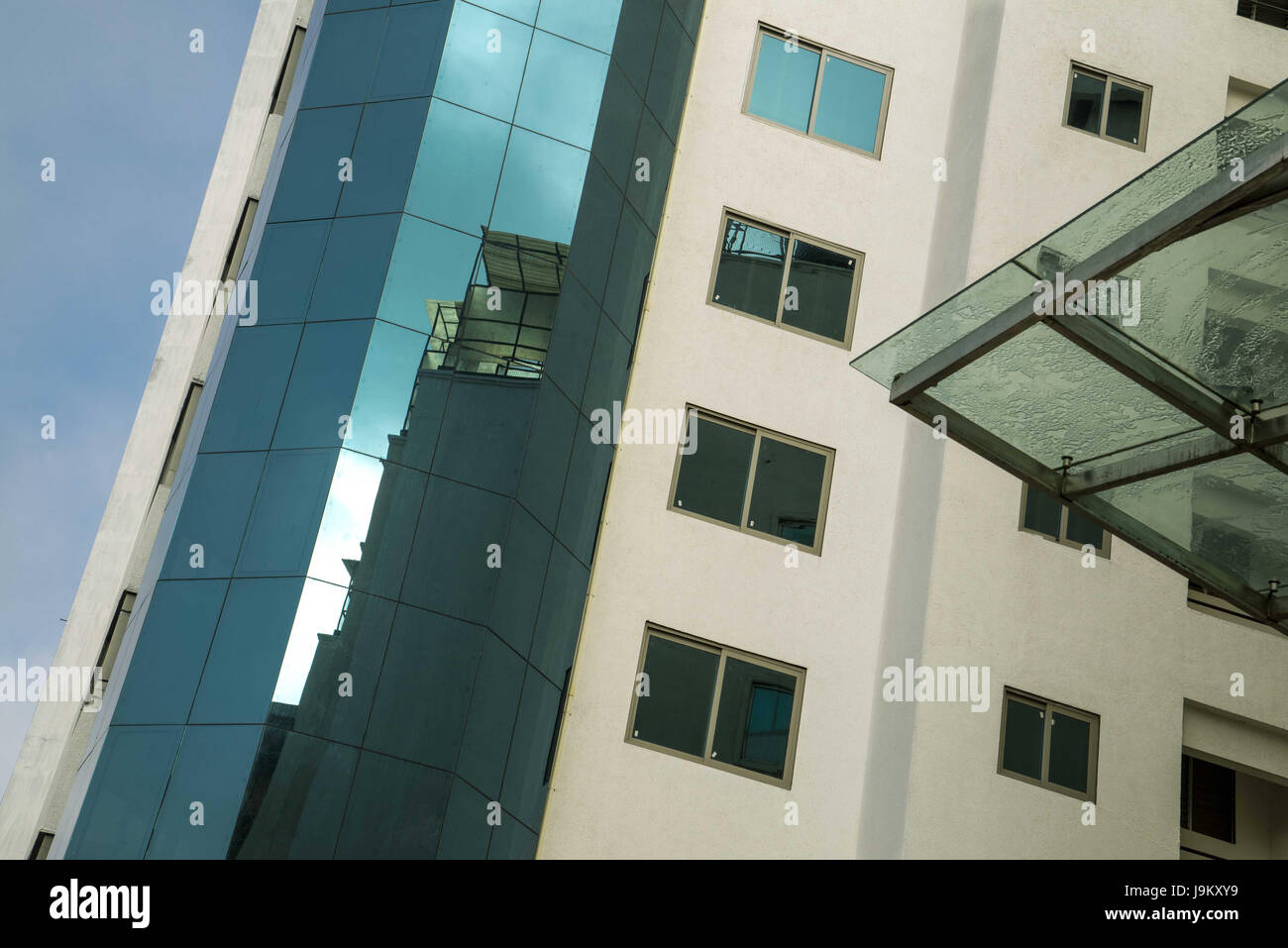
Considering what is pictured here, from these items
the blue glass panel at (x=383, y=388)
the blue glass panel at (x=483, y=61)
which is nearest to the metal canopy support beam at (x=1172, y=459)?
the blue glass panel at (x=383, y=388)

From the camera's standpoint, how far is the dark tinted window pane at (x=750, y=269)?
1734cm

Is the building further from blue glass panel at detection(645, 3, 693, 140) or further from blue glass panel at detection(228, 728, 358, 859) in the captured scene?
blue glass panel at detection(645, 3, 693, 140)

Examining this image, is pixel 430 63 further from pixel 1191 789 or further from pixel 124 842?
pixel 1191 789

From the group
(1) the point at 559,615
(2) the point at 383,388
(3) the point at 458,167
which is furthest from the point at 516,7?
(1) the point at 559,615

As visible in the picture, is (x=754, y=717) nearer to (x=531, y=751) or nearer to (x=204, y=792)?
(x=531, y=751)

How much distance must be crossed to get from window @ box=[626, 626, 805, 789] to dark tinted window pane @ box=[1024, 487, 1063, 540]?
148 inches

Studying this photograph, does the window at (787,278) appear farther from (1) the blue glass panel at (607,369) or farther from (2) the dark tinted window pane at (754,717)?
(2) the dark tinted window pane at (754,717)

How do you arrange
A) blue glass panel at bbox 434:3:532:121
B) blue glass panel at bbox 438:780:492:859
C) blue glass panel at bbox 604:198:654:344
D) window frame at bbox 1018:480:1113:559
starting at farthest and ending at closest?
1. window frame at bbox 1018:480:1113:559
2. blue glass panel at bbox 604:198:654:344
3. blue glass panel at bbox 434:3:532:121
4. blue glass panel at bbox 438:780:492:859

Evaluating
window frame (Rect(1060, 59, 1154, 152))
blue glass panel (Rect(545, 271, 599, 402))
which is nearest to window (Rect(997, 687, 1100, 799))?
blue glass panel (Rect(545, 271, 599, 402))

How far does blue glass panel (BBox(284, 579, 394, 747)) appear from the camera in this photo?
39.9 ft

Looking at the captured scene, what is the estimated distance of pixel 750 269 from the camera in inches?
690

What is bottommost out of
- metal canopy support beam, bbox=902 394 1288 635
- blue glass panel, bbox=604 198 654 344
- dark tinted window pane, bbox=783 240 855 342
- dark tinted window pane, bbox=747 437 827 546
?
metal canopy support beam, bbox=902 394 1288 635

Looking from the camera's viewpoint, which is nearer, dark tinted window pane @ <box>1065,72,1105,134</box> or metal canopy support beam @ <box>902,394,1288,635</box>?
metal canopy support beam @ <box>902,394,1288,635</box>
